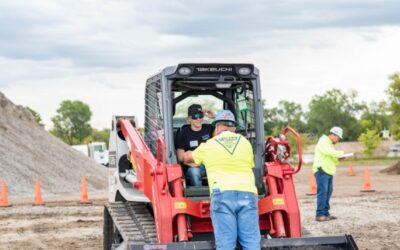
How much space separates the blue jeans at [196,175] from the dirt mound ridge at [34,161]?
916 inches

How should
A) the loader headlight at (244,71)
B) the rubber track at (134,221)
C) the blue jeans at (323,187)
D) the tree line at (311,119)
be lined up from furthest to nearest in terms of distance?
the tree line at (311,119) → the blue jeans at (323,187) → the loader headlight at (244,71) → the rubber track at (134,221)

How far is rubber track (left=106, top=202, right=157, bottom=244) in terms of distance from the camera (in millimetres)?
8883

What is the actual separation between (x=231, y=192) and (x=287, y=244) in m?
0.96

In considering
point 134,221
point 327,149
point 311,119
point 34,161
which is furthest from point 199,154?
point 311,119

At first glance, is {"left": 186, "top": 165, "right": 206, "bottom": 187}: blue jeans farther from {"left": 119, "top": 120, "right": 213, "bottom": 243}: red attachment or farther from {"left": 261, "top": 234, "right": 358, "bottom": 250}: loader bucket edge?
{"left": 261, "top": 234, "right": 358, "bottom": 250}: loader bucket edge

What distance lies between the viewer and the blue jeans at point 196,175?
9.04 meters

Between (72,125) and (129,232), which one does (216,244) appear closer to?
(129,232)

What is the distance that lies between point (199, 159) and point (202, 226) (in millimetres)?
1061

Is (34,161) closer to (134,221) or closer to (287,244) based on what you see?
(134,221)

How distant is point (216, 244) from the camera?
7973 mm

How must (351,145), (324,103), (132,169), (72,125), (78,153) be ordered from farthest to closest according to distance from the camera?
(72,125) < (324,103) < (351,145) < (78,153) < (132,169)

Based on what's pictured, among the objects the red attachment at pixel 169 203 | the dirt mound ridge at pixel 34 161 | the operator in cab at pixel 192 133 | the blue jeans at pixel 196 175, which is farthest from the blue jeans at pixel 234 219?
the dirt mound ridge at pixel 34 161

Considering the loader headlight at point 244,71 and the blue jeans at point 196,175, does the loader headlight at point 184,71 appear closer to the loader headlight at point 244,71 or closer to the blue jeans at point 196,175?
the loader headlight at point 244,71

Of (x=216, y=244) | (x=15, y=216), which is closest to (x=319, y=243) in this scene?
(x=216, y=244)
